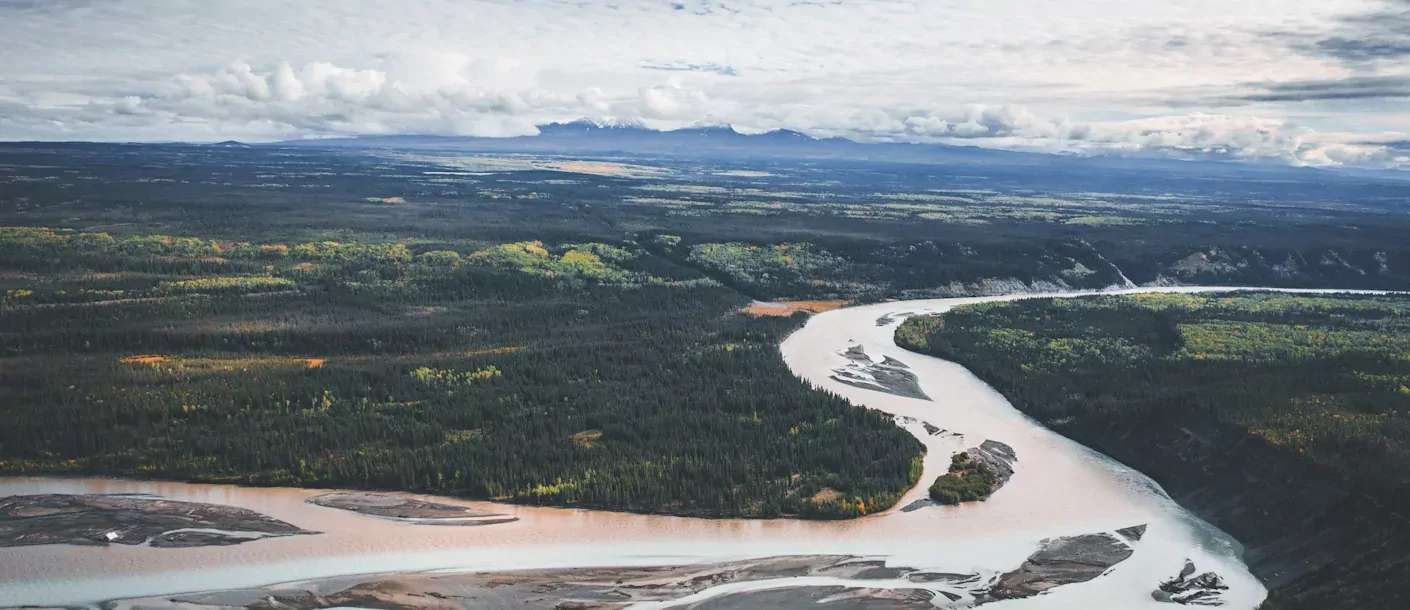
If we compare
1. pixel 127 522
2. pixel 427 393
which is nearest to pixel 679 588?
pixel 127 522

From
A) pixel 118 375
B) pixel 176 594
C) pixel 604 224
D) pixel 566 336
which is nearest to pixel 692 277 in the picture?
pixel 566 336

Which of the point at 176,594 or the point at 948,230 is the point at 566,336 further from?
the point at 948,230

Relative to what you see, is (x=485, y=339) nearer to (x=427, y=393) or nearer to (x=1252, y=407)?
(x=427, y=393)

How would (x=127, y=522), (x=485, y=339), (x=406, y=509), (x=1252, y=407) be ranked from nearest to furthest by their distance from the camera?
(x=127, y=522)
(x=406, y=509)
(x=1252, y=407)
(x=485, y=339)

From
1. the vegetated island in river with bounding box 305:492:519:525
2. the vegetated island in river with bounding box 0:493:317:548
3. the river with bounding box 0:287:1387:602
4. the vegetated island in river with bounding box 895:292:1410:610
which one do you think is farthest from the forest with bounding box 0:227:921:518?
the vegetated island in river with bounding box 895:292:1410:610

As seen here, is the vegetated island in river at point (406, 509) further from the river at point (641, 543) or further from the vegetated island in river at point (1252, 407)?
the vegetated island in river at point (1252, 407)
